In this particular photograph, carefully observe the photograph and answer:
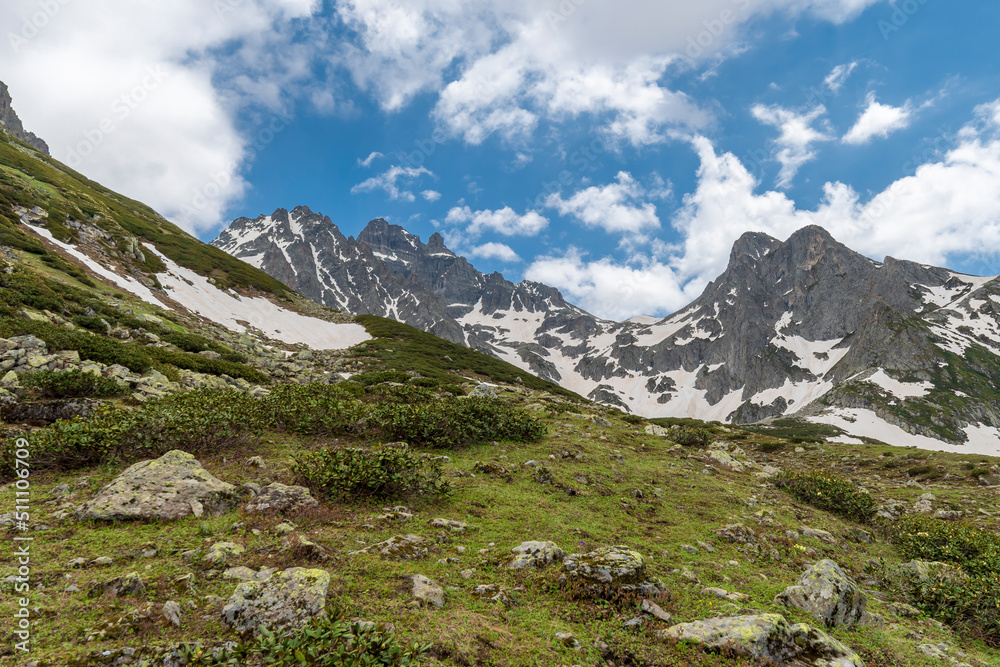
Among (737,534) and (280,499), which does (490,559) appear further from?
(737,534)

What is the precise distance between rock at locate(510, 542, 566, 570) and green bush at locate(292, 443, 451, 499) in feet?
9.73

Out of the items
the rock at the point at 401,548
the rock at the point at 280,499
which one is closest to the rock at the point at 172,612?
the rock at the point at 401,548

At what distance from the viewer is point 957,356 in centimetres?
18550

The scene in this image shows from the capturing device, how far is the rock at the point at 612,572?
7168 millimetres

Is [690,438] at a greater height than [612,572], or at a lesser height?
greater

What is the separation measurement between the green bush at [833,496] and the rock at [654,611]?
1211 centimetres

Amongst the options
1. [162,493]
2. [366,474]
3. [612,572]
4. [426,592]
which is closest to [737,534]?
[612,572]

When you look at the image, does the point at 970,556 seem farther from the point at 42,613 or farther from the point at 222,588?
the point at 42,613

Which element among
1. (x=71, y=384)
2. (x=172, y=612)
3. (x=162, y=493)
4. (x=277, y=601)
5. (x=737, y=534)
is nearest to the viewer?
(x=172, y=612)

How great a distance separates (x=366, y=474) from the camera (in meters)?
9.85

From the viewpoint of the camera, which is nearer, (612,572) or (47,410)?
(612,572)

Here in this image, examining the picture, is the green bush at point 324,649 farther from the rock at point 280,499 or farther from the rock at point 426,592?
the rock at point 280,499

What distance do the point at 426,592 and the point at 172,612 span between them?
3238mm

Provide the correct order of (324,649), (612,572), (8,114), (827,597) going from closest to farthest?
(324,649) < (612,572) < (827,597) < (8,114)
